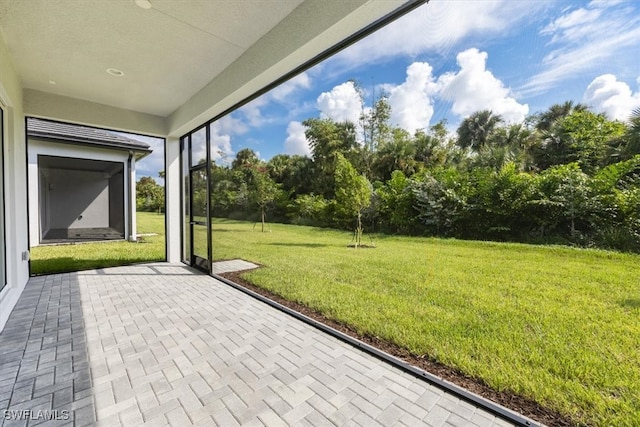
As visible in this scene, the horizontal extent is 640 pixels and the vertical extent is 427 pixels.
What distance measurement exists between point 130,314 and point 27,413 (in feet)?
5.03

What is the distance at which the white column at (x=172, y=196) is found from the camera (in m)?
5.79

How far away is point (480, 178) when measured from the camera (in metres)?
2.98

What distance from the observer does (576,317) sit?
89.7 inches

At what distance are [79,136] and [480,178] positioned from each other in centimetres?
994

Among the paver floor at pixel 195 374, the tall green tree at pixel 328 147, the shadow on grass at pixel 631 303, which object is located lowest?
the paver floor at pixel 195 374

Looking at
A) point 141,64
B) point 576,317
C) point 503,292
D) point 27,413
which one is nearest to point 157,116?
point 141,64

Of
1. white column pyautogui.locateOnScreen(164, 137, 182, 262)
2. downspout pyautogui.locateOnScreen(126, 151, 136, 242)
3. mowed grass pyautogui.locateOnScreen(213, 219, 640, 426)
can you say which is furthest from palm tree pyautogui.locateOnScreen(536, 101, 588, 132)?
downspout pyautogui.locateOnScreen(126, 151, 136, 242)

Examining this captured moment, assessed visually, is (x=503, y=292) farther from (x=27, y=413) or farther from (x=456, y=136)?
(x=27, y=413)

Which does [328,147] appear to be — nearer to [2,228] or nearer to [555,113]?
[555,113]

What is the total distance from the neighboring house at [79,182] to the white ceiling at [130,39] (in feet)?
15.0

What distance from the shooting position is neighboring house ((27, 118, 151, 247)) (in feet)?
25.2

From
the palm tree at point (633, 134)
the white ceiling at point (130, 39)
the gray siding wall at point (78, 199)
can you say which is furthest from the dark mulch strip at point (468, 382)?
the gray siding wall at point (78, 199)

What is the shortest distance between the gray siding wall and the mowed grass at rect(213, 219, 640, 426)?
1093 centimetres

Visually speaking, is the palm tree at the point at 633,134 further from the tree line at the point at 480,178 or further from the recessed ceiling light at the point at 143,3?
the recessed ceiling light at the point at 143,3
